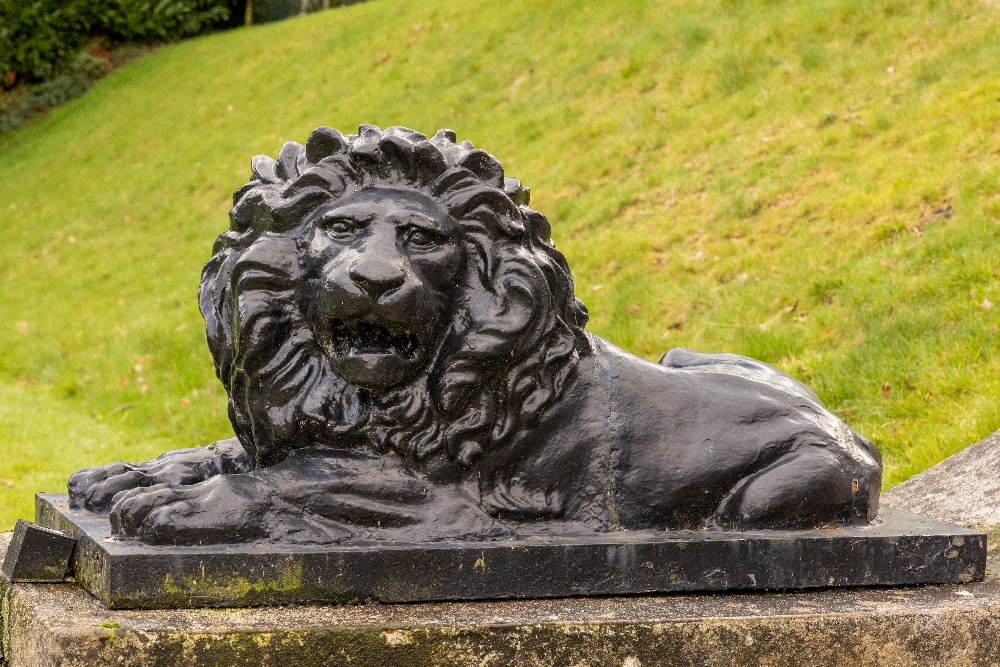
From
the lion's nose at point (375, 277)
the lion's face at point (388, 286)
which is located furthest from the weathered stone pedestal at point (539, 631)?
the lion's nose at point (375, 277)

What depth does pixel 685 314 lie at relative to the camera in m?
8.22

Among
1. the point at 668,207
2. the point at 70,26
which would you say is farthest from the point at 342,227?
the point at 70,26

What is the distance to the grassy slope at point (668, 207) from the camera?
7109mm

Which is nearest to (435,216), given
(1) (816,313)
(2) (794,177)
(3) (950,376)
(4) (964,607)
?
(4) (964,607)

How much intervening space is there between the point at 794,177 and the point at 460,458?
6.67 meters

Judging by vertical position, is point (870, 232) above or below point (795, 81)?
below

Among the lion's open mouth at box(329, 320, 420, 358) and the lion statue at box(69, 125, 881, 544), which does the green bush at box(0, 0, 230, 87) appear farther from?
the lion's open mouth at box(329, 320, 420, 358)

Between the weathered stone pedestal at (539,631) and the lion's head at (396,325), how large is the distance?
47 cm

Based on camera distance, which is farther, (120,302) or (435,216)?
(120,302)

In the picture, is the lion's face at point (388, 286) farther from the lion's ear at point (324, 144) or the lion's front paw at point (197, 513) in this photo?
the lion's front paw at point (197, 513)

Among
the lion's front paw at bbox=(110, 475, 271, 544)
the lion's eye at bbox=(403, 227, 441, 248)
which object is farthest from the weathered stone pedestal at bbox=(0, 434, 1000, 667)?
the lion's eye at bbox=(403, 227, 441, 248)

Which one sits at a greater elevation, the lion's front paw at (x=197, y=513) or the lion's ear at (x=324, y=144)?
the lion's ear at (x=324, y=144)

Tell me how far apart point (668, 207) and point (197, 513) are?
24.0 feet

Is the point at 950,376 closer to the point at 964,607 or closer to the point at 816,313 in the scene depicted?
the point at 816,313
